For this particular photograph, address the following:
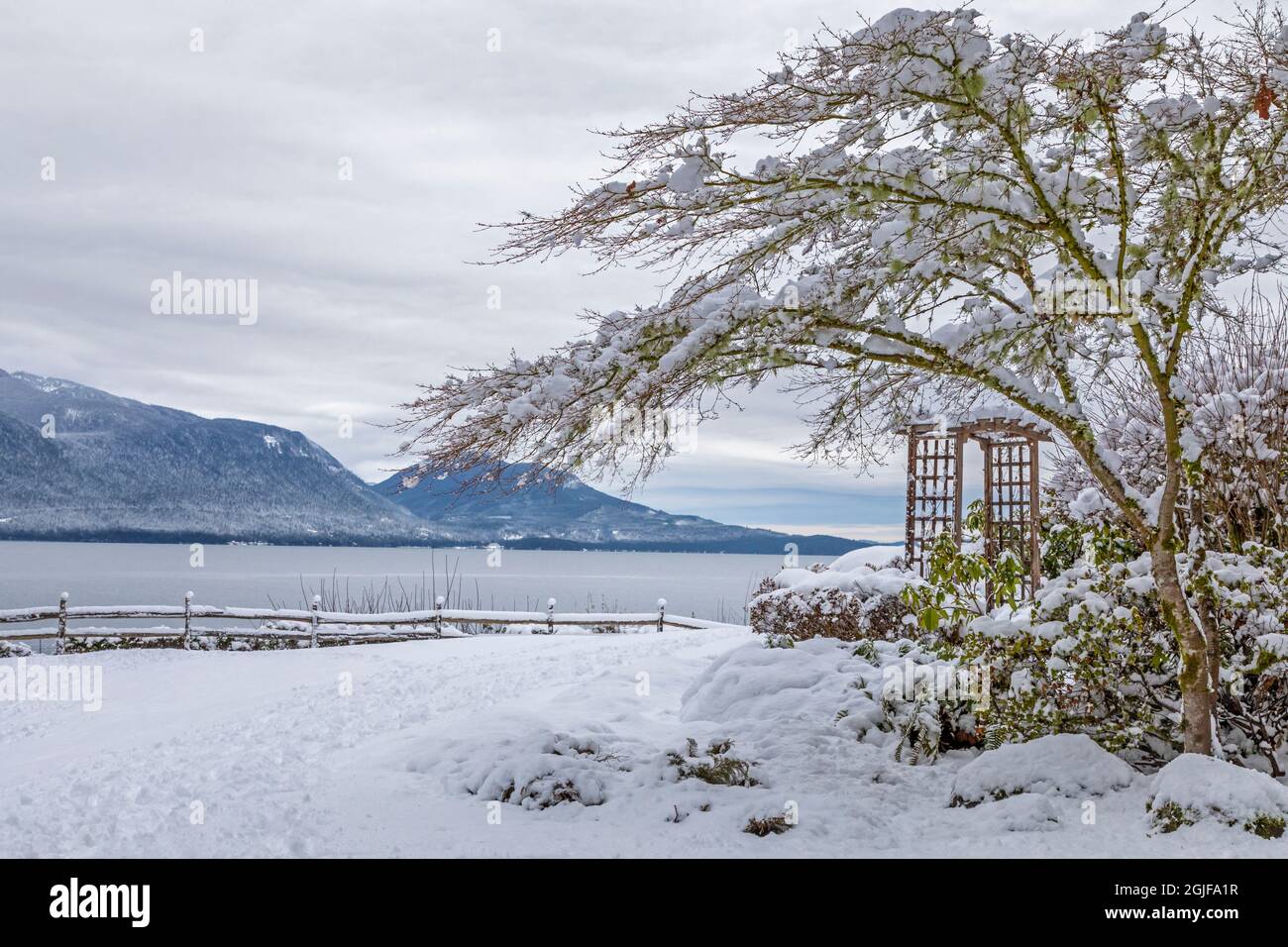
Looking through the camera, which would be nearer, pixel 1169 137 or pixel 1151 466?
pixel 1169 137

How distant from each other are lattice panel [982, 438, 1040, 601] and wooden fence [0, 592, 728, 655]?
800 cm

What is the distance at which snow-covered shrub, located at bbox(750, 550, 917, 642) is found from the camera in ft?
36.7

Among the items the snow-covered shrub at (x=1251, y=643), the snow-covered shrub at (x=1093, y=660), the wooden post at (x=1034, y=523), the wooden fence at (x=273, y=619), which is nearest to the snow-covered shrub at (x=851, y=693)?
the snow-covered shrub at (x=1093, y=660)

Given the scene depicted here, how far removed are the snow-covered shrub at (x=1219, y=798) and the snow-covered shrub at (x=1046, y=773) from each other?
0.43 metres

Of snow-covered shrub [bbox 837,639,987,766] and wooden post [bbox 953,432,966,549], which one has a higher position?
wooden post [bbox 953,432,966,549]

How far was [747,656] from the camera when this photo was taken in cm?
895

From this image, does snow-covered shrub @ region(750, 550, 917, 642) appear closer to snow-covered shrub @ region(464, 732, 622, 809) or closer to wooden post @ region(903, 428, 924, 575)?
wooden post @ region(903, 428, 924, 575)

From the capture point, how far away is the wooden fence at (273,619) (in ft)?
51.5

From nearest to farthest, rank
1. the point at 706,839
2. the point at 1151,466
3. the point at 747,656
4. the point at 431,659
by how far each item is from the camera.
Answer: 1. the point at 706,839
2. the point at 1151,466
3. the point at 747,656
4. the point at 431,659

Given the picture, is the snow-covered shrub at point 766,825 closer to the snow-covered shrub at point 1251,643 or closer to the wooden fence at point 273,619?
the snow-covered shrub at point 1251,643

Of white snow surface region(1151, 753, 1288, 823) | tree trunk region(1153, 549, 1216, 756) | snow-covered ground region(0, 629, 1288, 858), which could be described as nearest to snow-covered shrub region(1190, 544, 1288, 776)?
tree trunk region(1153, 549, 1216, 756)
